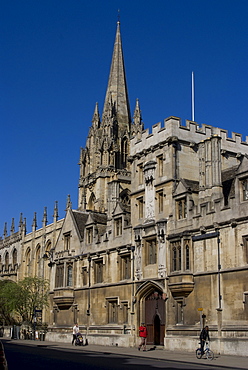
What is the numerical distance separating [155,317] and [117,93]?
54.1m

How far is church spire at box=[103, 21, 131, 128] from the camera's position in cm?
7888

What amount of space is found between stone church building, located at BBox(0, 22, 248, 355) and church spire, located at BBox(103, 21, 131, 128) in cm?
3820

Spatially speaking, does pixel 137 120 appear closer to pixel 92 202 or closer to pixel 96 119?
pixel 96 119

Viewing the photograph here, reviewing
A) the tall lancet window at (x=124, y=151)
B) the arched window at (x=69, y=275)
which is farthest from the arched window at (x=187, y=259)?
the tall lancet window at (x=124, y=151)

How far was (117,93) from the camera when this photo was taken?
8081 cm

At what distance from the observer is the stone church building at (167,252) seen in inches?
1037

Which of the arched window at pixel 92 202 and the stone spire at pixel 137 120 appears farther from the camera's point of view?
the stone spire at pixel 137 120

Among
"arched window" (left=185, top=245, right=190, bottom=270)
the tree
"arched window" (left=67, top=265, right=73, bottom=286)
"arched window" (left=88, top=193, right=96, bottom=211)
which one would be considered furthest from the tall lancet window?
"arched window" (left=185, top=245, right=190, bottom=270)

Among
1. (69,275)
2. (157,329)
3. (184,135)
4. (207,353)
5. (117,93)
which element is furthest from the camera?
(117,93)

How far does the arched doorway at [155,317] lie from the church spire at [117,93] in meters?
48.8

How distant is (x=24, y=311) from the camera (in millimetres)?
49438

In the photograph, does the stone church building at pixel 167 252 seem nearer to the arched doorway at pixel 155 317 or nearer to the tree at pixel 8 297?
the arched doorway at pixel 155 317

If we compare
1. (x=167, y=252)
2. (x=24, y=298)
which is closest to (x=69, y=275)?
(x=24, y=298)

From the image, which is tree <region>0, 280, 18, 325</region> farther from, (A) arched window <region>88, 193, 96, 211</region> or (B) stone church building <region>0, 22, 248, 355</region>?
(A) arched window <region>88, 193, 96, 211</region>
